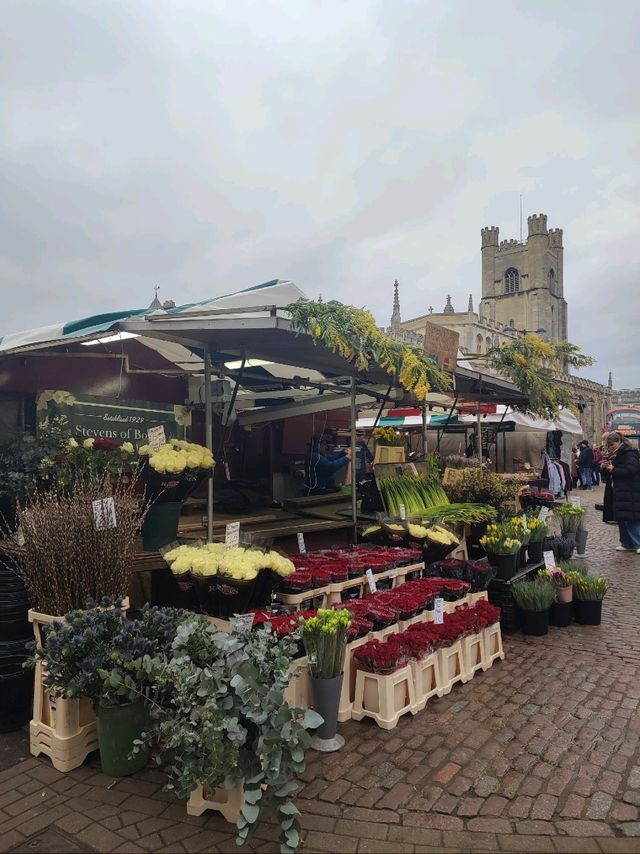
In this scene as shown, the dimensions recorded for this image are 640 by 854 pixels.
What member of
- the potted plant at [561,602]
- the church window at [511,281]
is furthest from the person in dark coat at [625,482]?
the church window at [511,281]

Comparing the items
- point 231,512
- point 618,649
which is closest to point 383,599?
point 618,649

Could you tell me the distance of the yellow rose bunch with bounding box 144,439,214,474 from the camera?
423 centimetres

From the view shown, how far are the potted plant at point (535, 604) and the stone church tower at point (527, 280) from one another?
243 feet

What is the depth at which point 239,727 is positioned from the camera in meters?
2.47

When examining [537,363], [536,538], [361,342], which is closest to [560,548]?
[536,538]

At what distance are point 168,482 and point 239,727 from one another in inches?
87.2

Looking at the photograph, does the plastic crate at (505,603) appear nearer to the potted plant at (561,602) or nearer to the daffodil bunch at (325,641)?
the potted plant at (561,602)

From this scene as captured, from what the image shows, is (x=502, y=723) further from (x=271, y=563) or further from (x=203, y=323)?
(x=203, y=323)

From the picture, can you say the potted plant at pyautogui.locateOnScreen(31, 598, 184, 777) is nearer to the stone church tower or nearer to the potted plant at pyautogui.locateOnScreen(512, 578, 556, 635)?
the potted plant at pyautogui.locateOnScreen(512, 578, 556, 635)

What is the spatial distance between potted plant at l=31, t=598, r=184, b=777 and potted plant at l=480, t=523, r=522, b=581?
11.9 ft

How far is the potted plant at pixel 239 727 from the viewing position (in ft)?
7.95

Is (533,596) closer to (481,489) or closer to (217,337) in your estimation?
(481,489)

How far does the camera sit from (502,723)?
3.62m

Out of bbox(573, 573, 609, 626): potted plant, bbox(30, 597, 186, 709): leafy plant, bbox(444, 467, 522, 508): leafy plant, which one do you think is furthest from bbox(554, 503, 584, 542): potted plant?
bbox(30, 597, 186, 709): leafy plant
